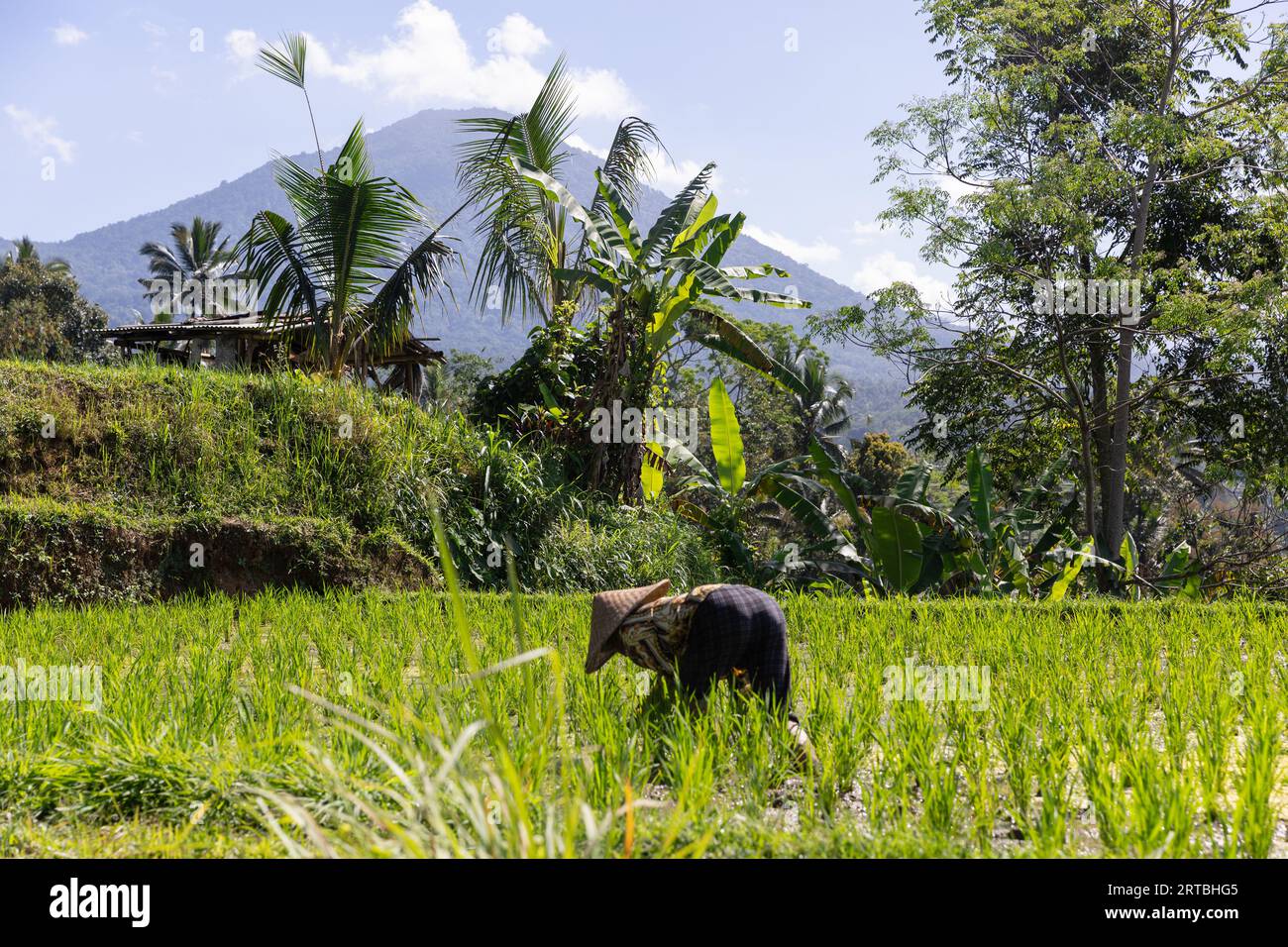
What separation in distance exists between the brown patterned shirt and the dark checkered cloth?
0.08 ft

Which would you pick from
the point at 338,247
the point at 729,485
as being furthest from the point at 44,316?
the point at 729,485

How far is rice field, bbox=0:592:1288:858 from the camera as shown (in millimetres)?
2014

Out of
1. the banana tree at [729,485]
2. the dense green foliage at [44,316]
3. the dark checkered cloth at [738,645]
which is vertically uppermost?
the dense green foliage at [44,316]

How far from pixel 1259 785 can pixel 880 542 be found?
6399mm

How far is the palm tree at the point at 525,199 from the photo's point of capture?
11.2 metres

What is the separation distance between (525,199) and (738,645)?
9474 millimetres

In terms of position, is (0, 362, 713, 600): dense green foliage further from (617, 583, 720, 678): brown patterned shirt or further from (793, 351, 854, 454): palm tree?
(793, 351, 854, 454): palm tree

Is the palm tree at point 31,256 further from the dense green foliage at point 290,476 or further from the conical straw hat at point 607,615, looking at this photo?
the conical straw hat at point 607,615

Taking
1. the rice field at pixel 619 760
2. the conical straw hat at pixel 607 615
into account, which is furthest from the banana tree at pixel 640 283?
the conical straw hat at pixel 607 615

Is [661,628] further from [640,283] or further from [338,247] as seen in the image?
[338,247]

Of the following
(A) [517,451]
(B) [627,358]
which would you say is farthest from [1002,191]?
(A) [517,451]
